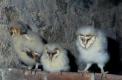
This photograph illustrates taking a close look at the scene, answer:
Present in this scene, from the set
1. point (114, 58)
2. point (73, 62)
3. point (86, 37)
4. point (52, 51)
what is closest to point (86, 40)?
point (86, 37)

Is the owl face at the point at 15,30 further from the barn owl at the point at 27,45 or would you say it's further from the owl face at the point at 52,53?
the owl face at the point at 52,53

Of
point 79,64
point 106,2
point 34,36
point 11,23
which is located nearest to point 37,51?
point 34,36

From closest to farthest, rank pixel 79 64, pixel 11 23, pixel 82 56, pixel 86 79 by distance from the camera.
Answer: pixel 86 79 → pixel 82 56 → pixel 11 23 → pixel 79 64

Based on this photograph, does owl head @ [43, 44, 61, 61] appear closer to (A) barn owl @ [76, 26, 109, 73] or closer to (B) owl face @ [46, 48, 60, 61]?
(B) owl face @ [46, 48, 60, 61]

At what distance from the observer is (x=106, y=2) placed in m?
2.64

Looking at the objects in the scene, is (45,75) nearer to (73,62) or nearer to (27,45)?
(27,45)

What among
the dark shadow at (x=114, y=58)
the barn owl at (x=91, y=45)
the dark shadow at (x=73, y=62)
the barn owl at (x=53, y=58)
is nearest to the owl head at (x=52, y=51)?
the barn owl at (x=53, y=58)

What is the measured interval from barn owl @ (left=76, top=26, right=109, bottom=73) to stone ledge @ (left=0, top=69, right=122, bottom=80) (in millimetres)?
87

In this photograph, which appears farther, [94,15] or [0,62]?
[94,15]

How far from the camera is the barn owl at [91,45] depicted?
2070mm

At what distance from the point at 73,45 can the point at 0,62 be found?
458 mm

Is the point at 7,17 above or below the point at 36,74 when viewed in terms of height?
above

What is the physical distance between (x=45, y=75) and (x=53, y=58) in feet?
0.30

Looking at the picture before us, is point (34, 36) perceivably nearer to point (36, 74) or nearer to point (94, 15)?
point (36, 74)
